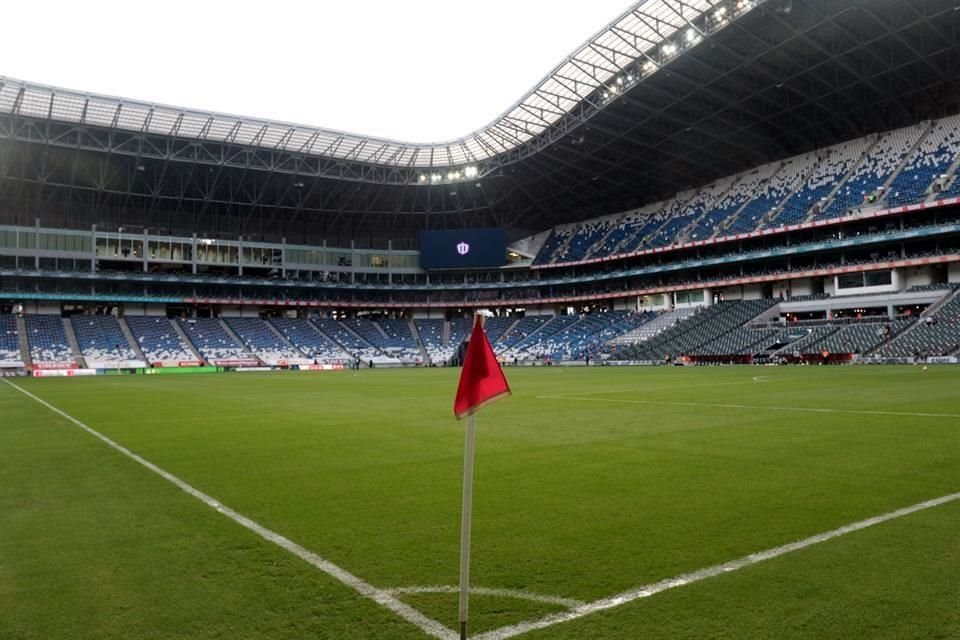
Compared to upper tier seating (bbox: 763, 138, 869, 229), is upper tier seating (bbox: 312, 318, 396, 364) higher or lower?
lower

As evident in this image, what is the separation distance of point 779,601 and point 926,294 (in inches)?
2598

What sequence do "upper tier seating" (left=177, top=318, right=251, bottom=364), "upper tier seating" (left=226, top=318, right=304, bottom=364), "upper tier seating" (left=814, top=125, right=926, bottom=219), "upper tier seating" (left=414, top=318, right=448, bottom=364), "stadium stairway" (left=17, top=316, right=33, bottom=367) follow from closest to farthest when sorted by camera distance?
"upper tier seating" (left=814, top=125, right=926, bottom=219)
"stadium stairway" (left=17, top=316, right=33, bottom=367)
"upper tier seating" (left=177, top=318, right=251, bottom=364)
"upper tier seating" (left=226, top=318, right=304, bottom=364)
"upper tier seating" (left=414, top=318, right=448, bottom=364)

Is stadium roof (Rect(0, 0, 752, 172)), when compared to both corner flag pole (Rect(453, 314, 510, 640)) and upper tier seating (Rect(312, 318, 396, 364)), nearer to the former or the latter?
upper tier seating (Rect(312, 318, 396, 364))

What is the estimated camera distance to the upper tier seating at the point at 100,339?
238 feet

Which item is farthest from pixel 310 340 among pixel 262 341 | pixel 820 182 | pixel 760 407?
pixel 760 407

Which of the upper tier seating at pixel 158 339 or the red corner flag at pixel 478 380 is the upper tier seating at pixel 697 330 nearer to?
the upper tier seating at pixel 158 339

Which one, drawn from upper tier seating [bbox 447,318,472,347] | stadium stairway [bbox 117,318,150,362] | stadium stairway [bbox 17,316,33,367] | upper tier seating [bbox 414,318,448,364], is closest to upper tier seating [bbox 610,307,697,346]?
upper tier seating [bbox 447,318,472,347]

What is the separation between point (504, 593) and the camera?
5305 mm

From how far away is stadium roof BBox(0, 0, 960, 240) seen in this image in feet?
167

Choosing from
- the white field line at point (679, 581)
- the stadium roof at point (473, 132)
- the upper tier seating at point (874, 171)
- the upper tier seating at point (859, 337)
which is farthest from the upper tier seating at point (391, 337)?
the white field line at point (679, 581)

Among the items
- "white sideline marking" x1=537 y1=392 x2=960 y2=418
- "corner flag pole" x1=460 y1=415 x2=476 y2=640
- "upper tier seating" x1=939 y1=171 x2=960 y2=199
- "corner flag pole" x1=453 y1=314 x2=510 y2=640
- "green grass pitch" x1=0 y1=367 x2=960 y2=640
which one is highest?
"upper tier seating" x1=939 y1=171 x2=960 y2=199

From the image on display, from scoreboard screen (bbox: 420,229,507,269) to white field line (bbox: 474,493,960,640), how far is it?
3515 inches

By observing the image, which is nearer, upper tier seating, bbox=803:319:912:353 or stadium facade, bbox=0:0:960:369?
upper tier seating, bbox=803:319:912:353

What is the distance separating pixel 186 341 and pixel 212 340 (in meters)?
3.03
